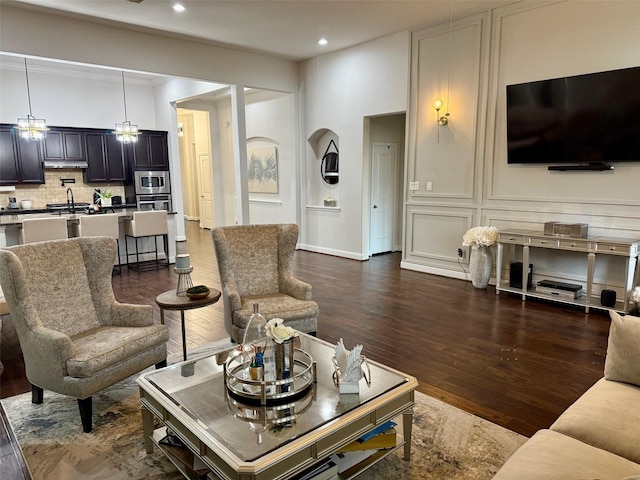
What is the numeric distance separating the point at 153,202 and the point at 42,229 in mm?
3797

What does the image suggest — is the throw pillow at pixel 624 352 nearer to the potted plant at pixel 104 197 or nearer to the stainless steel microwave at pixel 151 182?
the potted plant at pixel 104 197

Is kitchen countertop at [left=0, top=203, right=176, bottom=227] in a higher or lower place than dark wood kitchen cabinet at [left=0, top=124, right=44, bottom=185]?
lower

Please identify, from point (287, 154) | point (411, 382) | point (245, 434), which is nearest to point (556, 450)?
point (411, 382)

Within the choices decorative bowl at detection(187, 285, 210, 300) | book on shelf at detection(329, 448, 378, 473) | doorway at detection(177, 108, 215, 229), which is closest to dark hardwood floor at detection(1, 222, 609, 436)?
decorative bowl at detection(187, 285, 210, 300)

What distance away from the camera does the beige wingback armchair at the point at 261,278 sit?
3381mm

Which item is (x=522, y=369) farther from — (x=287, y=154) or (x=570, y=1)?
(x=287, y=154)

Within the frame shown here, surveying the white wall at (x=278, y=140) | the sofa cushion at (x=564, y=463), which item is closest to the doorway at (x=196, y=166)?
the white wall at (x=278, y=140)

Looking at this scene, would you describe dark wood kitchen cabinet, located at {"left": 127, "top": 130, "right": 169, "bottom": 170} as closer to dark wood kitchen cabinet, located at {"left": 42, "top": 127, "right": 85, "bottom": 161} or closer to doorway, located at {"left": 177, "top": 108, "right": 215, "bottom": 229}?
dark wood kitchen cabinet, located at {"left": 42, "top": 127, "right": 85, "bottom": 161}

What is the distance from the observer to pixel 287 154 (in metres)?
8.38

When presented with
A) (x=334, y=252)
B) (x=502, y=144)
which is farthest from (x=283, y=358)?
(x=334, y=252)

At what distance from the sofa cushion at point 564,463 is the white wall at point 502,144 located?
147 inches

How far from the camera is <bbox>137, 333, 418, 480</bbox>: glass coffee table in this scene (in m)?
1.65

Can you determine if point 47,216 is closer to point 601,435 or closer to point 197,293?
point 197,293

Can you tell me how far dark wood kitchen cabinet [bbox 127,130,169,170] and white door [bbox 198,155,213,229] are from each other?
2.31 meters
